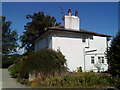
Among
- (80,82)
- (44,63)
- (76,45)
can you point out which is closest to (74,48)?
(76,45)

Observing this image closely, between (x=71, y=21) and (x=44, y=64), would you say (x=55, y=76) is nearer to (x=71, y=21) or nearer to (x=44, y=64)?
(x=44, y=64)

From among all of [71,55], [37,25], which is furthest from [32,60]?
[37,25]

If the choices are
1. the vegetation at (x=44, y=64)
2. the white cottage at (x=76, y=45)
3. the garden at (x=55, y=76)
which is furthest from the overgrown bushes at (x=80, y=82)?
the white cottage at (x=76, y=45)

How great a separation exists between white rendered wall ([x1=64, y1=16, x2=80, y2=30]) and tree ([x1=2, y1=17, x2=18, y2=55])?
2798 cm

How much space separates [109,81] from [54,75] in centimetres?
429

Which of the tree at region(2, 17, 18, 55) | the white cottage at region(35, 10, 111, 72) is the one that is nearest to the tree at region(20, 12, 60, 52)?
the tree at region(2, 17, 18, 55)

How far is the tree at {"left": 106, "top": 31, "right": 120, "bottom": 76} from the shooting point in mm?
10155

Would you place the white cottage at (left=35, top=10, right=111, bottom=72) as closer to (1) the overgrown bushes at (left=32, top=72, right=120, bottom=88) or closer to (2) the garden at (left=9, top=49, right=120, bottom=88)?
(2) the garden at (left=9, top=49, right=120, bottom=88)

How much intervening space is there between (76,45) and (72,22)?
345 cm

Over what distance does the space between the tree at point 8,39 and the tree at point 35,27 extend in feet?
25.8

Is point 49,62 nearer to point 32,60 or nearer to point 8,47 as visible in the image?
point 32,60

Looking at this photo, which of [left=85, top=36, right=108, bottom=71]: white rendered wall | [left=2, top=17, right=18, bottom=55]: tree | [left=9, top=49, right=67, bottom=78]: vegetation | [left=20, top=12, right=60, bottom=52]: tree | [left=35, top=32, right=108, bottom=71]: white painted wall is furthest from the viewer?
[left=2, top=17, right=18, bottom=55]: tree

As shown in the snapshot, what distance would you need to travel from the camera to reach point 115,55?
1031 centimetres

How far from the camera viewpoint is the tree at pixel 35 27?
1478 inches
